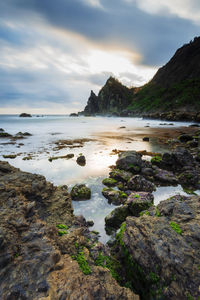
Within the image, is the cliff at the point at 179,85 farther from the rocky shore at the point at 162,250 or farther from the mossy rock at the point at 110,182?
the rocky shore at the point at 162,250

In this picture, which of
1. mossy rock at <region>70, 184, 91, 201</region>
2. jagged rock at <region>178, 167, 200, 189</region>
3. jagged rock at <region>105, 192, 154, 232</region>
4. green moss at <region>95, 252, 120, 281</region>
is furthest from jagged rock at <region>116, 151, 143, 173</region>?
green moss at <region>95, 252, 120, 281</region>

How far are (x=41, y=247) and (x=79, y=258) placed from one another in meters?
0.78

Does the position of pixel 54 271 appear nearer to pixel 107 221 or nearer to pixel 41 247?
pixel 41 247

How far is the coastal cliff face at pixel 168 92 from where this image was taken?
266 feet

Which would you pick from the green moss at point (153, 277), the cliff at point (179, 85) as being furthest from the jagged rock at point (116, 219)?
the cliff at point (179, 85)

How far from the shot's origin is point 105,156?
13.4 meters

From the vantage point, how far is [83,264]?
2674mm

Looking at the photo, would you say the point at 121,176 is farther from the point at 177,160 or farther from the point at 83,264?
the point at 83,264

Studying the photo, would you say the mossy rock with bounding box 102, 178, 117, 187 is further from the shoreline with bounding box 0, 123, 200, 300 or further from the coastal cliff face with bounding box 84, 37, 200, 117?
the coastal cliff face with bounding box 84, 37, 200, 117

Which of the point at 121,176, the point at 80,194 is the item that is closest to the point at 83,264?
the point at 80,194

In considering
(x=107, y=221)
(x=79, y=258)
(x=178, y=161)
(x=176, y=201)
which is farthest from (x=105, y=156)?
(x=79, y=258)

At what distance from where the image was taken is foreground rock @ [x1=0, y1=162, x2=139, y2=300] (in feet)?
6.82

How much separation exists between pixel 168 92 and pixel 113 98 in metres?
73.8

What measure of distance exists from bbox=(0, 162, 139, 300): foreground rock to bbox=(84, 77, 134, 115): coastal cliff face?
15667 centimetres
